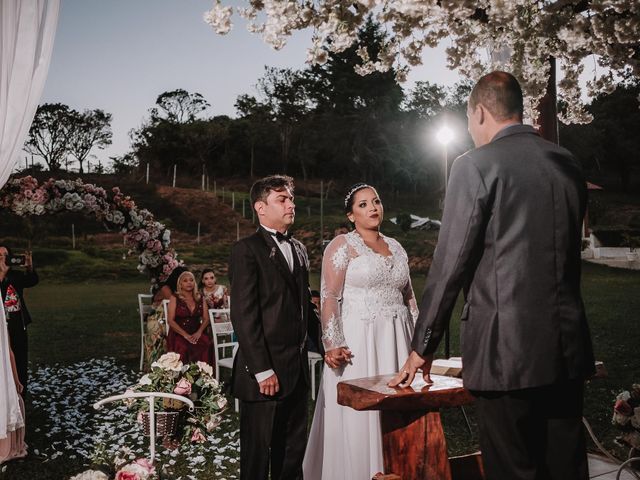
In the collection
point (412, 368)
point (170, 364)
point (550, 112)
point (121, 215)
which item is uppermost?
point (550, 112)

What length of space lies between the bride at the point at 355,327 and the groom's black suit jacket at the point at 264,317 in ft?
1.69

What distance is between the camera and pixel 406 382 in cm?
263

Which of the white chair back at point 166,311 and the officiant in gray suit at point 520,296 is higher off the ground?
the officiant in gray suit at point 520,296

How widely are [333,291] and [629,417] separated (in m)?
1.88

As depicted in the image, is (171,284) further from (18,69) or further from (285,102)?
(285,102)

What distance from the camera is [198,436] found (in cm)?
364

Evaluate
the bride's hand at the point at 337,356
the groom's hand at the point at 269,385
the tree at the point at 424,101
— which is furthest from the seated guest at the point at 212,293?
the tree at the point at 424,101

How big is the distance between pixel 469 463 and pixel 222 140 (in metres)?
47.9

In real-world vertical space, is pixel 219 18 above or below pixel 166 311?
above

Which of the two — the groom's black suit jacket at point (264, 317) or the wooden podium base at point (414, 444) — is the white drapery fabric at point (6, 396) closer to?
the groom's black suit jacket at point (264, 317)

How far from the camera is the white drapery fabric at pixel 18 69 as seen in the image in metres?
3.80

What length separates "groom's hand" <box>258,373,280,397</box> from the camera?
3.44 metres

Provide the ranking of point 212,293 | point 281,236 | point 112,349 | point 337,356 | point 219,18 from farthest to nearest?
point 112,349 → point 212,293 → point 337,356 → point 281,236 → point 219,18

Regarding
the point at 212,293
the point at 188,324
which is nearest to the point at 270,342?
the point at 188,324
